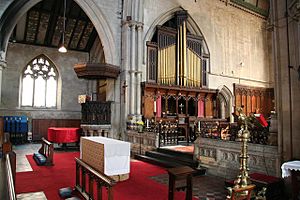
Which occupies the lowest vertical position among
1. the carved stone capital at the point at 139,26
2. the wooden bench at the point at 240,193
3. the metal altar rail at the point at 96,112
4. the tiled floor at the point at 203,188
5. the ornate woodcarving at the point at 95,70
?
the tiled floor at the point at 203,188

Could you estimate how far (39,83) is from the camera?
→ 43.7ft

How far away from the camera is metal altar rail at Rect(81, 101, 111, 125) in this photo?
9.04m

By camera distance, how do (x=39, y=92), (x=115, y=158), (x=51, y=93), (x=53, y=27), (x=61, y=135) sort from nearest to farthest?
(x=115, y=158) → (x=61, y=135) → (x=53, y=27) → (x=39, y=92) → (x=51, y=93)

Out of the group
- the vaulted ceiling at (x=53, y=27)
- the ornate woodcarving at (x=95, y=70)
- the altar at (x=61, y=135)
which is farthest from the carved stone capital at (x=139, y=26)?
the altar at (x=61, y=135)

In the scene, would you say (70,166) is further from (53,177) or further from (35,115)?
(35,115)

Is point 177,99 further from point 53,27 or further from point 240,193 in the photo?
point 240,193

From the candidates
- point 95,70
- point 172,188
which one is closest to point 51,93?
point 95,70

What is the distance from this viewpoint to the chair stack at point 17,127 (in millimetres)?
11234

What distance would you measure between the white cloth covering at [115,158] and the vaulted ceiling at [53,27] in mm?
→ 9107

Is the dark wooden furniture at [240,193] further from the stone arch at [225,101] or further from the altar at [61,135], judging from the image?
the stone arch at [225,101]

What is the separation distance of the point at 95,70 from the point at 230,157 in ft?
19.3

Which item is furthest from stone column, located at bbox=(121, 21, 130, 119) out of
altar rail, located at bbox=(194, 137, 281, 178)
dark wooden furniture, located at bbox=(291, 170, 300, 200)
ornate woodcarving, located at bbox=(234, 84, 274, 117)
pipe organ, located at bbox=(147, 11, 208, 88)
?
ornate woodcarving, located at bbox=(234, 84, 274, 117)

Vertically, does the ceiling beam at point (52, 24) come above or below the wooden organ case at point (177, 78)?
above

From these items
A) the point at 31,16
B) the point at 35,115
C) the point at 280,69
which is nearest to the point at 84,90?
the point at 35,115
